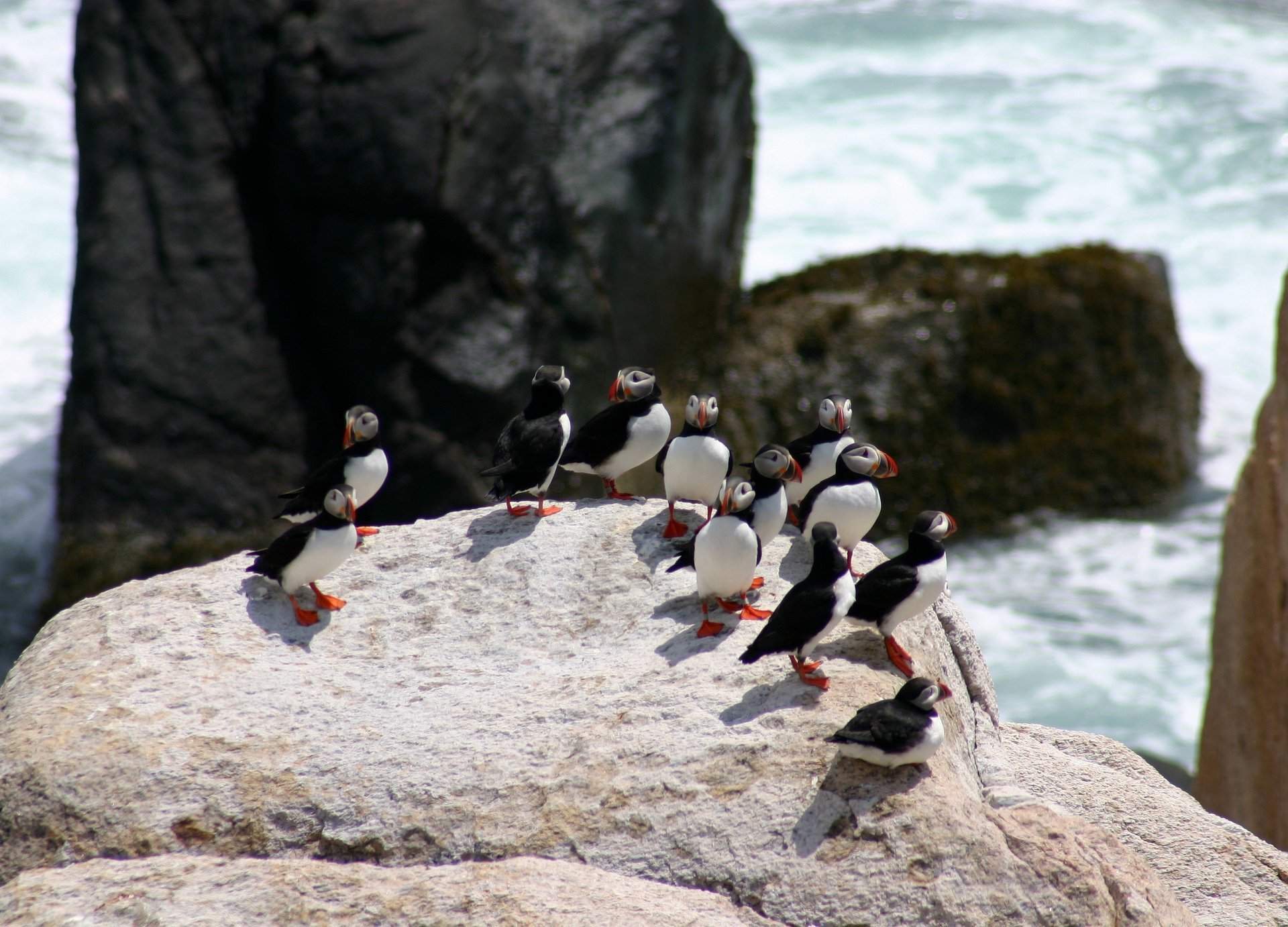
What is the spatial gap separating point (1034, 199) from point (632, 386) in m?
18.6

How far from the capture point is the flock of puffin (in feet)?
15.4

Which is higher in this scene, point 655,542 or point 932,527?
point 932,527

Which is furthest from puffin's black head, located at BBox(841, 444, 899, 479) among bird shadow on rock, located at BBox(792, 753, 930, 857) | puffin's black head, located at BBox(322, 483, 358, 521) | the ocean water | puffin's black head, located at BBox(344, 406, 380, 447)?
the ocean water

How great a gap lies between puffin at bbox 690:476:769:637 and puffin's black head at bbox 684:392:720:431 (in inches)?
20.7

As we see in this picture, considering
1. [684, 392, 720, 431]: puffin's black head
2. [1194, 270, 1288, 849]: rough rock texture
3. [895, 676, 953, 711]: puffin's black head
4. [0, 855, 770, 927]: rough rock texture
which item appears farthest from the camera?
[1194, 270, 1288, 849]: rough rock texture

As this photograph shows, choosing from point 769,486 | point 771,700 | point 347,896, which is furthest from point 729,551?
point 347,896

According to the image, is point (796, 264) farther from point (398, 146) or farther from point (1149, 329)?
point (398, 146)

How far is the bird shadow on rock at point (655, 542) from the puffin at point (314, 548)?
4.61ft

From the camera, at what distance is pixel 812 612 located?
469 cm

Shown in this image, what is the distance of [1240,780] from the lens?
7383mm

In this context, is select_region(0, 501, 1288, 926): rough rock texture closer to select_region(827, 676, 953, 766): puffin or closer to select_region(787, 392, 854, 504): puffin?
select_region(827, 676, 953, 766): puffin

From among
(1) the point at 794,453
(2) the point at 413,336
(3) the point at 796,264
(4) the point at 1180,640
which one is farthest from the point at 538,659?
(3) the point at 796,264

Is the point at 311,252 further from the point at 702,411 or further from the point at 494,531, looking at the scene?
the point at 702,411

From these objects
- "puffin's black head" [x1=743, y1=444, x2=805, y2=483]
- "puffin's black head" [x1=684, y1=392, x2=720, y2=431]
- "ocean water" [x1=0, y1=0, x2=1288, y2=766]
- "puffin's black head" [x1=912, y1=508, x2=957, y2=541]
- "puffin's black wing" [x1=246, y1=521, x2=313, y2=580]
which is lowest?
"ocean water" [x1=0, y1=0, x2=1288, y2=766]
